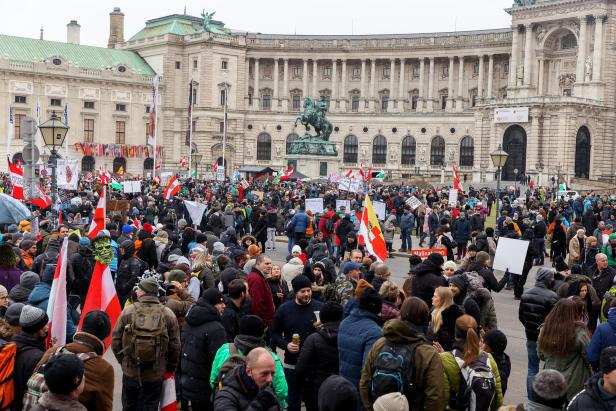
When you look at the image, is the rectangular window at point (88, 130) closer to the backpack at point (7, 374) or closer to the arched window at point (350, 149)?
the arched window at point (350, 149)

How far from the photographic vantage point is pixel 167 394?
871 centimetres

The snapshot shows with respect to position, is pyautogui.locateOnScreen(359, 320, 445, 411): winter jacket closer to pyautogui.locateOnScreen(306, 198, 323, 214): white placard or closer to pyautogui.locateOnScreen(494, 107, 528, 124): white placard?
pyautogui.locateOnScreen(306, 198, 323, 214): white placard

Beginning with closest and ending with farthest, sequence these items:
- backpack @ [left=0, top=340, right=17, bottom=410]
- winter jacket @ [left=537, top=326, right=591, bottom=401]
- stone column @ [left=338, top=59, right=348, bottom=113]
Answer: backpack @ [left=0, top=340, right=17, bottom=410] < winter jacket @ [left=537, top=326, right=591, bottom=401] < stone column @ [left=338, top=59, right=348, bottom=113]

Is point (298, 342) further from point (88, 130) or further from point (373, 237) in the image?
point (88, 130)

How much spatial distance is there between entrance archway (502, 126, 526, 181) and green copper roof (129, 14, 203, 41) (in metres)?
33.8

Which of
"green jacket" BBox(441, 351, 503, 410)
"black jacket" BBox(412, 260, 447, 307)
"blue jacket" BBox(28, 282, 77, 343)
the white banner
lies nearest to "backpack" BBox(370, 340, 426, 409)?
"green jacket" BBox(441, 351, 503, 410)

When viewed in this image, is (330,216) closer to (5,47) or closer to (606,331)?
(606,331)

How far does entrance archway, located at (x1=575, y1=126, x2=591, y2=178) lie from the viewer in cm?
6719

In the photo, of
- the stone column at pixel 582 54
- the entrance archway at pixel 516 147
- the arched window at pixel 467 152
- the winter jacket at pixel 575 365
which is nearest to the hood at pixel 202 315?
the winter jacket at pixel 575 365

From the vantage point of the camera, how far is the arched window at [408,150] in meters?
81.4

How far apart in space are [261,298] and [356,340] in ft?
9.95

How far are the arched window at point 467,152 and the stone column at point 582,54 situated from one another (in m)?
12.2

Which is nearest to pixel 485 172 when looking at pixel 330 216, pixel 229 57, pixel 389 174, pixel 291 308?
pixel 389 174

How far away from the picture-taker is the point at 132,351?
8.30m
